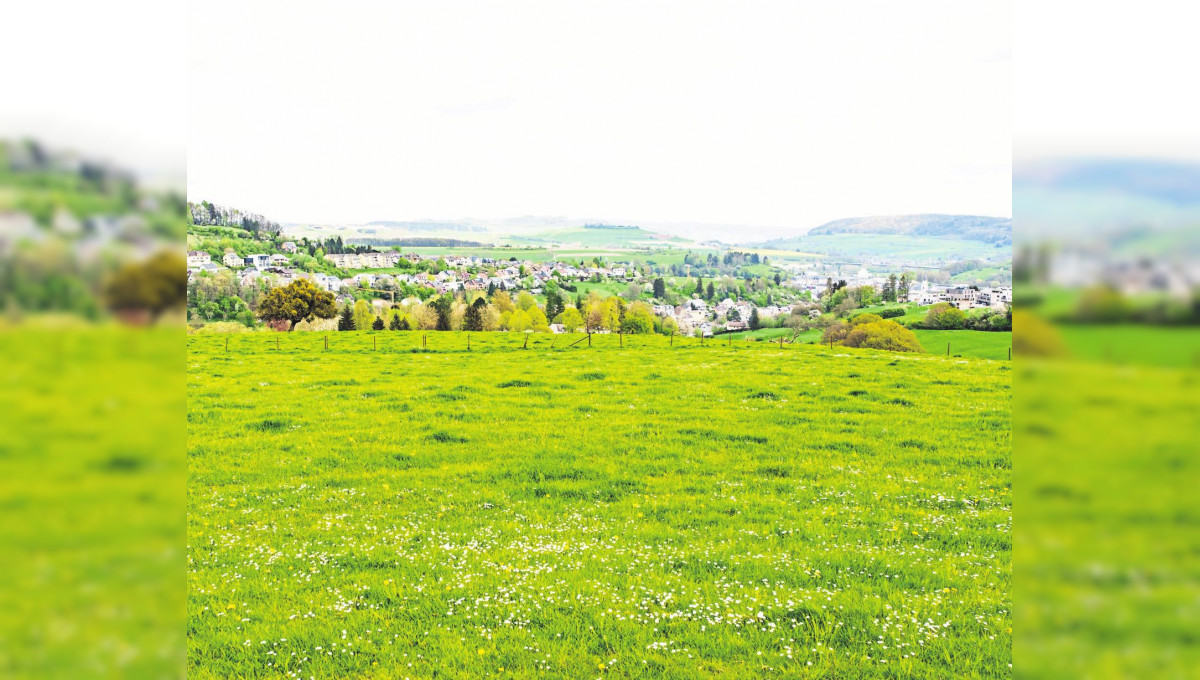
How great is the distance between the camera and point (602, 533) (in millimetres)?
8961

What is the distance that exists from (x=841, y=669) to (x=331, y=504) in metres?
7.65

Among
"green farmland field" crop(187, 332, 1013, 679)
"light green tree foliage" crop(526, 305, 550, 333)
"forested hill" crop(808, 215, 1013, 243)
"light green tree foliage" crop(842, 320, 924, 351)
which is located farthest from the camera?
"forested hill" crop(808, 215, 1013, 243)

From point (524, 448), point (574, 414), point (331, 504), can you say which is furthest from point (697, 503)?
point (574, 414)

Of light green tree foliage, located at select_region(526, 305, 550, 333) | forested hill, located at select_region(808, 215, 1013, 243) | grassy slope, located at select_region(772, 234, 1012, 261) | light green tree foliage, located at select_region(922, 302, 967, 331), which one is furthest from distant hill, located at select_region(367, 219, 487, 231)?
light green tree foliage, located at select_region(922, 302, 967, 331)

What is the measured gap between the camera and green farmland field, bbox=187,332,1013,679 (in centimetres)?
601

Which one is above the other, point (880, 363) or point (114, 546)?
point (114, 546)

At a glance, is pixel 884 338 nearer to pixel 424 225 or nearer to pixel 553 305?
pixel 553 305

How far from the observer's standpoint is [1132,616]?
1.62 m

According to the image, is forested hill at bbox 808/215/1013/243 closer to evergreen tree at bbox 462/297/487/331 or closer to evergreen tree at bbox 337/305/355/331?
evergreen tree at bbox 462/297/487/331

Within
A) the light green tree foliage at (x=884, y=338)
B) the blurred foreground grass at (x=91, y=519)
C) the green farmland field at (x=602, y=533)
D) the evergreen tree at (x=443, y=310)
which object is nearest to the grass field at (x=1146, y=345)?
the blurred foreground grass at (x=91, y=519)

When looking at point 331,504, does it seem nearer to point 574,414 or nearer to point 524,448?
point 524,448

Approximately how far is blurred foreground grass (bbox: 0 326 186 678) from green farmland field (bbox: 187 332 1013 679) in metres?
4.30

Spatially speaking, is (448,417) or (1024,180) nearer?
(1024,180)

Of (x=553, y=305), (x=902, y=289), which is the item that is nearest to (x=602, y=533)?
(x=553, y=305)
